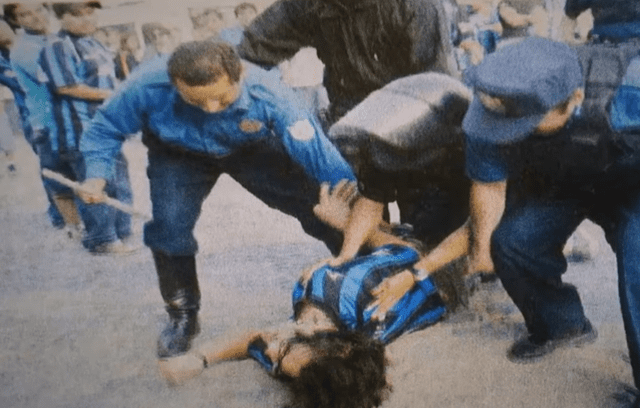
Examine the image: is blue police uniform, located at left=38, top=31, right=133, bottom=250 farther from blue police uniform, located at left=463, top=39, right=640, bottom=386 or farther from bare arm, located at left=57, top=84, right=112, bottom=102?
blue police uniform, located at left=463, top=39, right=640, bottom=386

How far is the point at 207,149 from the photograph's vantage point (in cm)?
188

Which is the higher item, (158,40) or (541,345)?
(158,40)

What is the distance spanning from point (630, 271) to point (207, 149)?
135 cm

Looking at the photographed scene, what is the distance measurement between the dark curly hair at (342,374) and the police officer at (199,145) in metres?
0.32

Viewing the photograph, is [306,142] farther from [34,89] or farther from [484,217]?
[34,89]

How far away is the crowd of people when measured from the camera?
1771 mm

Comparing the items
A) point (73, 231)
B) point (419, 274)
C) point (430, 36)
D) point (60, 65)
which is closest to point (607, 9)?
point (430, 36)

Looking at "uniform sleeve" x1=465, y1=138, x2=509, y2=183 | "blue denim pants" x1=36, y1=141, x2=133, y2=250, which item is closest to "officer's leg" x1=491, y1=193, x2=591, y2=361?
"uniform sleeve" x1=465, y1=138, x2=509, y2=183

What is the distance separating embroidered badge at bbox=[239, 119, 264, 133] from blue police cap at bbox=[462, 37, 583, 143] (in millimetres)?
627

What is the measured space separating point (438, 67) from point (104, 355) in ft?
4.61

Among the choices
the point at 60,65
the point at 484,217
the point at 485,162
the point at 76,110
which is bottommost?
the point at 484,217

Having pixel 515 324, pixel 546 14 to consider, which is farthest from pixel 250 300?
pixel 546 14

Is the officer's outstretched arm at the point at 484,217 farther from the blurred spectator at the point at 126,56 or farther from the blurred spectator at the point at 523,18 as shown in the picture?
the blurred spectator at the point at 126,56

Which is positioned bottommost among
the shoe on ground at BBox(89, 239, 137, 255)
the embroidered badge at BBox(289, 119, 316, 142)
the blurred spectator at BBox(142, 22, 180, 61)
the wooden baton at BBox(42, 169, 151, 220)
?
the shoe on ground at BBox(89, 239, 137, 255)
